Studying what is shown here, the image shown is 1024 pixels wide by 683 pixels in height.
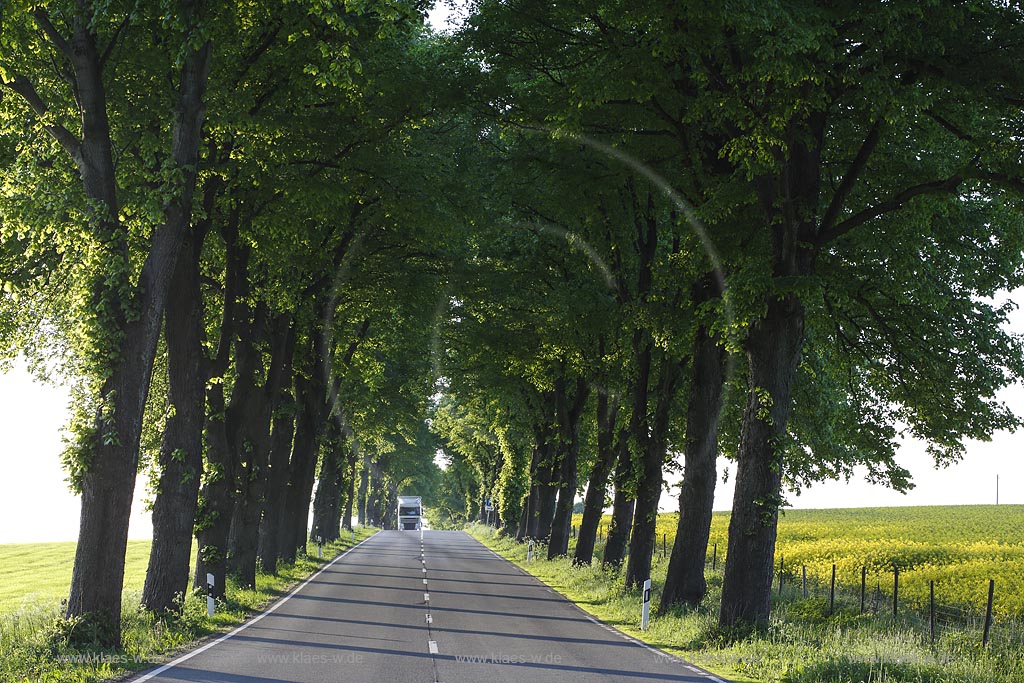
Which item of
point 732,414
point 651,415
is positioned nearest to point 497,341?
point 651,415

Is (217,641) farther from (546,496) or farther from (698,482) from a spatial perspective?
(546,496)

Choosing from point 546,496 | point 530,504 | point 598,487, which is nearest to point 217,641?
point 598,487

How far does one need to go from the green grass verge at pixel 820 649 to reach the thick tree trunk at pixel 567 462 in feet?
43.0

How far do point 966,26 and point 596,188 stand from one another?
964 cm

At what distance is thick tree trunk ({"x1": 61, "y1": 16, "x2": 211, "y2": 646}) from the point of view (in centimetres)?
1328

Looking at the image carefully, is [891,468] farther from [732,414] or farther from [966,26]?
[966,26]

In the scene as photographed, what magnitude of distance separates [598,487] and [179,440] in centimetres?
1631

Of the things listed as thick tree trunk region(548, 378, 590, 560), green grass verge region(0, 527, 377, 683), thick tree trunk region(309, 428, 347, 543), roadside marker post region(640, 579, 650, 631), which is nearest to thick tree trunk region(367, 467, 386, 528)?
thick tree trunk region(309, 428, 347, 543)

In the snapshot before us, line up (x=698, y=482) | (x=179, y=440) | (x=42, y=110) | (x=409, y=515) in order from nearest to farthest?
(x=42, y=110) → (x=179, y=440) → (x=698, y=482) → (x=409, y=515)

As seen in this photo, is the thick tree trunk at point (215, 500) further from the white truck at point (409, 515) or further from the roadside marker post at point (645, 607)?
the white truck at point (409, 515)

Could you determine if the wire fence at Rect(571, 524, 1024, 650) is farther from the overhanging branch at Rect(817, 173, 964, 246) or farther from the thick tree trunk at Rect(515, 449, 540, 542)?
the thick tree trunk at Rect(515, 449, 540, 542)

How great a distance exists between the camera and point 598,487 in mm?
31000

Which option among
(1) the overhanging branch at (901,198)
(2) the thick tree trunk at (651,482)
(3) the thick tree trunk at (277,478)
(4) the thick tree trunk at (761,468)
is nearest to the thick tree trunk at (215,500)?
(3) the thick tree trunk at (277,478)

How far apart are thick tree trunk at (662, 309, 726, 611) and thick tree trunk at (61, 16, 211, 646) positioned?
431 inches
